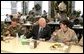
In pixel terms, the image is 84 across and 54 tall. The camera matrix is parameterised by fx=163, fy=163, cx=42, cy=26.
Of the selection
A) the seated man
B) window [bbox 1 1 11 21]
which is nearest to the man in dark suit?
the seated man

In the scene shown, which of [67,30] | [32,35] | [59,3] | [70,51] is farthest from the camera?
[32,35]

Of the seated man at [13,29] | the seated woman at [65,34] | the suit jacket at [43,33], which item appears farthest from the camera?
the suit jacket at [43,33]

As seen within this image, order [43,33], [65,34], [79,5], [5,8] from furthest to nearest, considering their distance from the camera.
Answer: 1. [43,33]
2. [5,8]
3. [79,5]
4. [65,34]

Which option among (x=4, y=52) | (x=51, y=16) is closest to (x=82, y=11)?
(x=51, y=16)

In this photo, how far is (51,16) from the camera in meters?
2.84

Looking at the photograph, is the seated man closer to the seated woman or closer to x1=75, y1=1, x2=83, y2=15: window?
the seated woman

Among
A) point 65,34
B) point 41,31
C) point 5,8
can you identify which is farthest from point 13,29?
point 65,34

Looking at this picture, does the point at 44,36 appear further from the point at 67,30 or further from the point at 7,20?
the point at 7,20

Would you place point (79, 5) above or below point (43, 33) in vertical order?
above

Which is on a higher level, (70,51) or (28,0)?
(28,0)

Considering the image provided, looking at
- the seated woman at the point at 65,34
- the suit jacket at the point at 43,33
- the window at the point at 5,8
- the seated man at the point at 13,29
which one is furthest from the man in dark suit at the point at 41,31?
the window at the point at 5,8

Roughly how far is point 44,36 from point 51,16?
38 cm

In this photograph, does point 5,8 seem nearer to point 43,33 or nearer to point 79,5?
point 43,33

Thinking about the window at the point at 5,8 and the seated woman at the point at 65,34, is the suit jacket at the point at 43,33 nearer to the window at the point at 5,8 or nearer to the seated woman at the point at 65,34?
the seated woman at the point at 65,34
